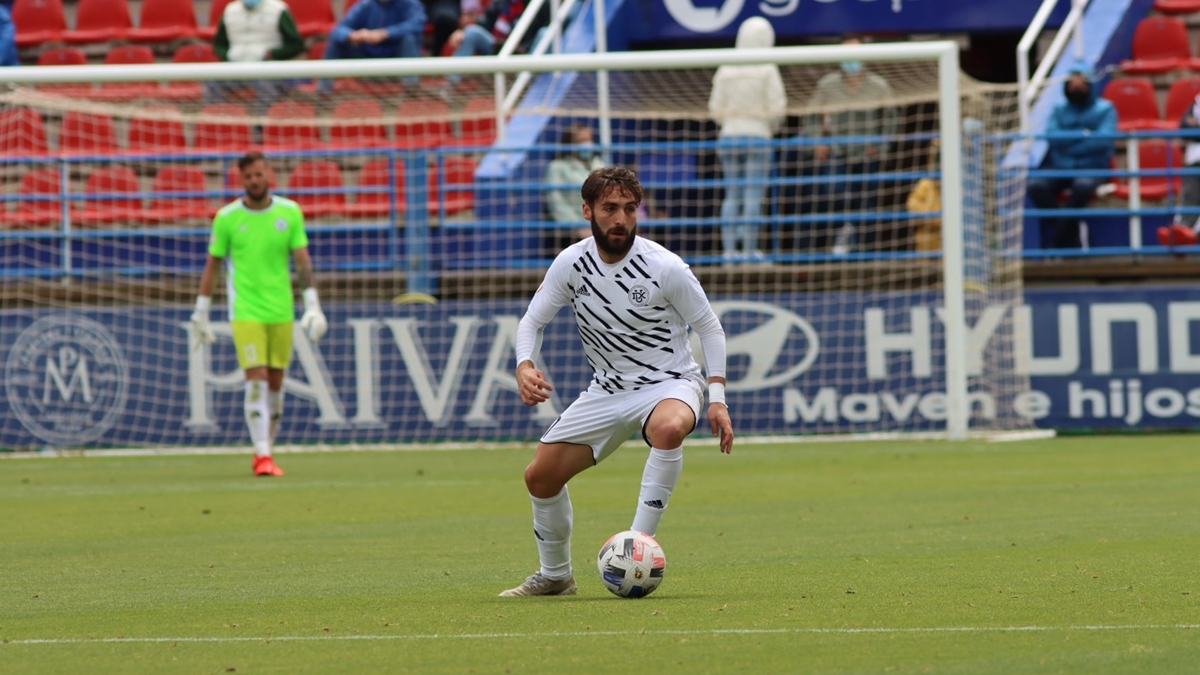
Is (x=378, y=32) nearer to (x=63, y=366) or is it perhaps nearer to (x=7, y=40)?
(x=7, y=40)

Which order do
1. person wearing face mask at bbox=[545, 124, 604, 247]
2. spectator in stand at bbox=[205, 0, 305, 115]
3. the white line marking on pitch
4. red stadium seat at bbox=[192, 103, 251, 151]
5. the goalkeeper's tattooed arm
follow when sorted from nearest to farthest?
1. the white line marking on pitch
2. the goalkeeper's tattooed arm
3. person wearing face mask at bbox=[545, 124, 604, 247]
4. red stadium seat at bbox=[192, 103, 251, 151]
5. spectator in stand at bbox=[205, 0, 305, 115]

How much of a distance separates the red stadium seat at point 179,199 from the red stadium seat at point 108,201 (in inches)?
8.1

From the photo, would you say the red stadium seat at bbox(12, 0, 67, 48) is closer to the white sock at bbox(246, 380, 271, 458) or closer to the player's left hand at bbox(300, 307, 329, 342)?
the player's left hand at bbox(300, 307, 329, 342)

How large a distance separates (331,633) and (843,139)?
512 inches

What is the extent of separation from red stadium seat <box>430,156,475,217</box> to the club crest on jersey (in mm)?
11418

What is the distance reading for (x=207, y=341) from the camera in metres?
14.4

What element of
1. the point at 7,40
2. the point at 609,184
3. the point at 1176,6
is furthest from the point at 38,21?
the point at 609,184

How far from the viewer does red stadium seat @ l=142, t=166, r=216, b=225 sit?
63.8ft

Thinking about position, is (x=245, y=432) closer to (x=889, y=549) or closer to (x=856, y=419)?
(x=856, y=419)

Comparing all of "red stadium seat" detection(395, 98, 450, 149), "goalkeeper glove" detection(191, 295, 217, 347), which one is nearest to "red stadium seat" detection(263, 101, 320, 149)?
"red stadium seat" detection(395, 98, 450, 149)

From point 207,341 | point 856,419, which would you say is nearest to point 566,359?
point 856,419

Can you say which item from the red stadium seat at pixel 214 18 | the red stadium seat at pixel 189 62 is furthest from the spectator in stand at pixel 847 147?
the red stadium seat at pixel 214 18

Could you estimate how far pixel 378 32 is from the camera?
20375mm

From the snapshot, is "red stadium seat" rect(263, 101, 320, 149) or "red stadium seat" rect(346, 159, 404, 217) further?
"red stadium seat" rect(263, 101, 320, 149)
